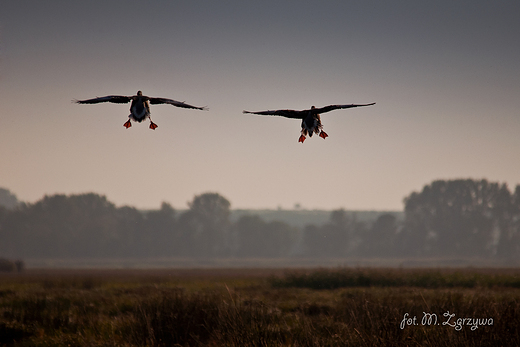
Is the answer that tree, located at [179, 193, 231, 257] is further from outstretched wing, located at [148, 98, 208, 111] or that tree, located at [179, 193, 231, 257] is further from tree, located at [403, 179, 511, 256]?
outstretched wing, located at [148, 98, 208, 111]

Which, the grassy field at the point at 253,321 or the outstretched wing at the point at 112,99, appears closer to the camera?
the outstretched wing at the point at 112,99

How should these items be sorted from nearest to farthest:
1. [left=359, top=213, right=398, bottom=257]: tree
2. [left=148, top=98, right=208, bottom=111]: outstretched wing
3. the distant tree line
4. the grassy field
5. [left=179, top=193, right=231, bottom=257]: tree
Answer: [left=148, top=98, right=208, bottom=111]: outstretched wing
the grassy field
the distant tree line
[left=179, top=193, right=231, bottom=257]: tree
[left=359, top=213, right=398, bottom=257]: tree

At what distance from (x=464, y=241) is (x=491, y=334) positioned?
127381 mm

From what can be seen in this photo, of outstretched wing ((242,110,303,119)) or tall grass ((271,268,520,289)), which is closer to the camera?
outstretched wing ((242,110,303,119))

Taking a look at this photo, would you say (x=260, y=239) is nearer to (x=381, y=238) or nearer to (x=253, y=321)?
(x=381, y=238)

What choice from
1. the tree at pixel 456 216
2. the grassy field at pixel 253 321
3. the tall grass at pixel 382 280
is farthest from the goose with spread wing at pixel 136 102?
the tree at pixel 456 216

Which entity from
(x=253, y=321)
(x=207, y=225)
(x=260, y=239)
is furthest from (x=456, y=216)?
(x=253, y=321)

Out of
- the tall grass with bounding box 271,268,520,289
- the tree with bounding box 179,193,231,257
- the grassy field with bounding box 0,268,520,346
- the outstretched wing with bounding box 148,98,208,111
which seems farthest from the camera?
the tree with bounding box 179,193,231,257

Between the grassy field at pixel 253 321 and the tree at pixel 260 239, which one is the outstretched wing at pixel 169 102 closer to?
the grassy field at pixel 253 321

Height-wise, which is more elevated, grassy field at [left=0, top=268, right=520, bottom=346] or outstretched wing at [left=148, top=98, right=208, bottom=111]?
outstretched wing at [left=148, top=98, right=208, bottom=111]

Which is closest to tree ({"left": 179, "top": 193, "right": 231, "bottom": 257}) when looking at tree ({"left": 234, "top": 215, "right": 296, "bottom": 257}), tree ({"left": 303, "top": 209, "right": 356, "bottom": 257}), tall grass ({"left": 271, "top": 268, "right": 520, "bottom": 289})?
tree ({"left": 234, "top": 215, "right": 296, "bottom": 257})

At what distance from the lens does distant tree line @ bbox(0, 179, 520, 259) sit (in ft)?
420

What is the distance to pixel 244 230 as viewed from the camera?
147m

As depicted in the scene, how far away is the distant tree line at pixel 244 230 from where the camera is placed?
420 ft
